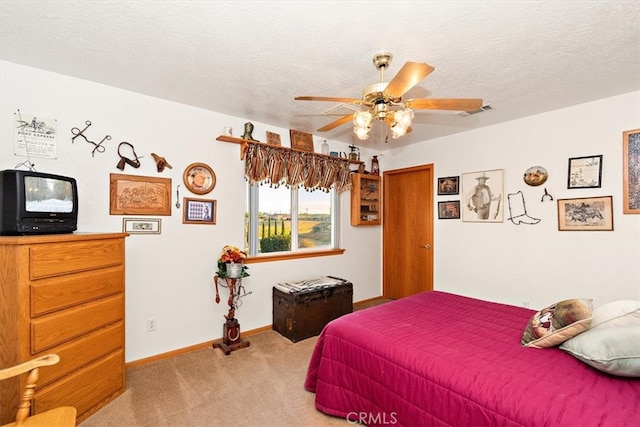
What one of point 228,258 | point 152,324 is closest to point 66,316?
point 152,324

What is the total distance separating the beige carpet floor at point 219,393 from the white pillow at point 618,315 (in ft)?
5.22

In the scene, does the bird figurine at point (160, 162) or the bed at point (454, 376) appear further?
the bird figurine at point (160, 162)

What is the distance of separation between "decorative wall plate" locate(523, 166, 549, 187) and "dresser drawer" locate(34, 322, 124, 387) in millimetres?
4106

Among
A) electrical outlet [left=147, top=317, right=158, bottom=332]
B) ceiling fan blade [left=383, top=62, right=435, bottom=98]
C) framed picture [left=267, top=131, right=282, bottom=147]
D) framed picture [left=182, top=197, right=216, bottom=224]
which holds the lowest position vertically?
electrical outlet [left=147, top=317, right=158, bottom=332]

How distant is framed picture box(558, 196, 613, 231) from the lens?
8.91 feet

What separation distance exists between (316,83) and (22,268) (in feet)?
7.41

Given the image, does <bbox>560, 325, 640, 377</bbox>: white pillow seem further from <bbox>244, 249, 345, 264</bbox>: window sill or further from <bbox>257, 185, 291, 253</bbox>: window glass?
<bbox>257, 185, 291, 253</bbox>: window glass

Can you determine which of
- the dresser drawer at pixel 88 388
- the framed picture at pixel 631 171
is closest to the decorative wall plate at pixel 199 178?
the dresser drawer at pixel 88 388

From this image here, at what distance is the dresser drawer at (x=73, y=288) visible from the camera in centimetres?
167

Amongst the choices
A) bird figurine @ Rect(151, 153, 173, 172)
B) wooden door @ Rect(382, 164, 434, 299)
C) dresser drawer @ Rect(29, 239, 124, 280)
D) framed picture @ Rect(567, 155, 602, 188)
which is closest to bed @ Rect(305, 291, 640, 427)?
framed picture @ Rect(567, 155, 602, 188)

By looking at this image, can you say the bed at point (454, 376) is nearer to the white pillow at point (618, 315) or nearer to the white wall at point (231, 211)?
the white pillow at point (618, 315)

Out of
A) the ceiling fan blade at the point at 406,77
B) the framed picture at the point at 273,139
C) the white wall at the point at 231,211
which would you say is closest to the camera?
the ceiling fan blade at the point at 406,77

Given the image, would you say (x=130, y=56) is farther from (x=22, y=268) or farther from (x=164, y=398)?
(x=164, y=398)

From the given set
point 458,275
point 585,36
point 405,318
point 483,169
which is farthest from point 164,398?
point 483,169
